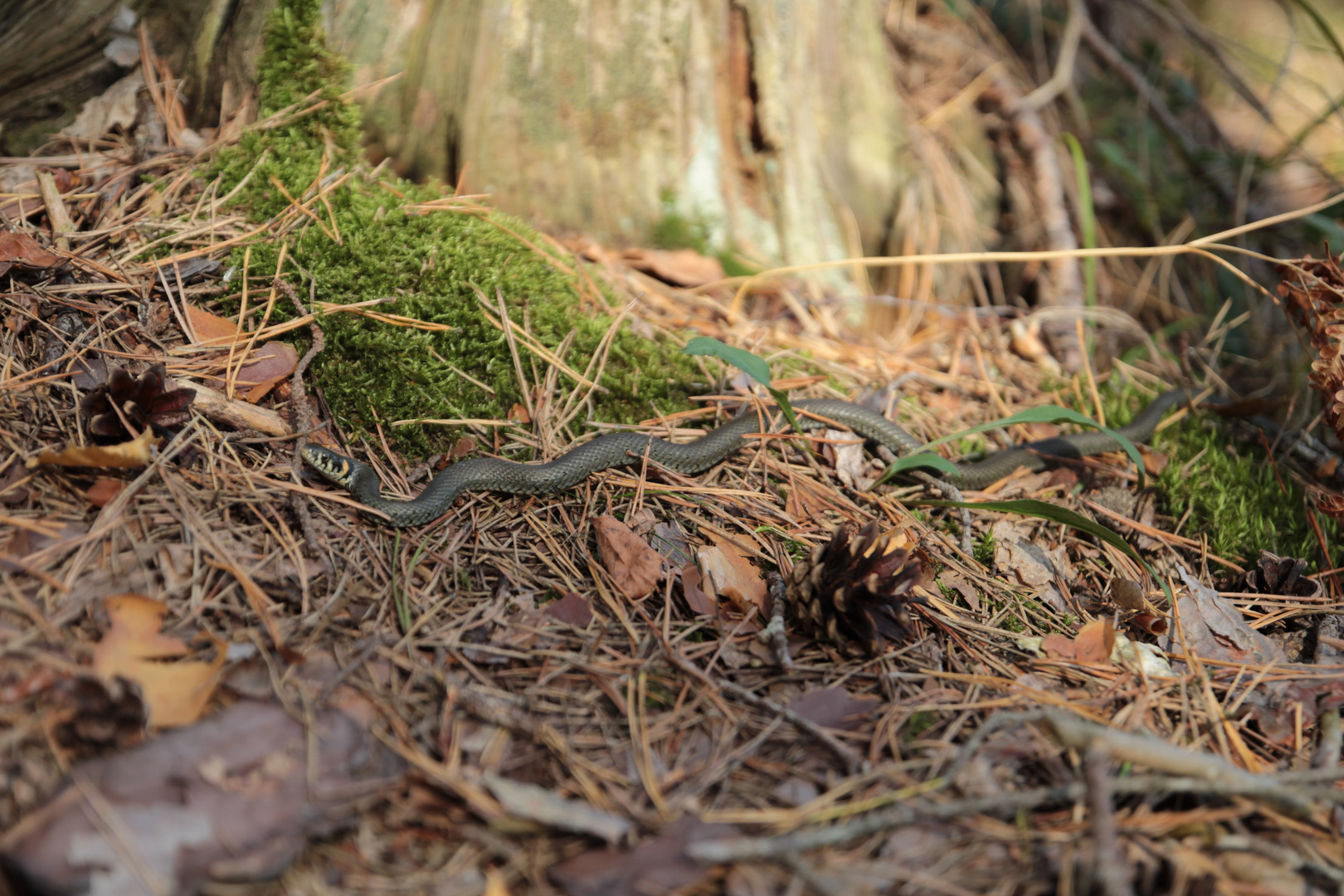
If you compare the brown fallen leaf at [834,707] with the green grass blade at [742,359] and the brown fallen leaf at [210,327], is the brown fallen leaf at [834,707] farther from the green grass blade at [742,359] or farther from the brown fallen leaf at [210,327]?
the brown fallen leaf at [210,327]

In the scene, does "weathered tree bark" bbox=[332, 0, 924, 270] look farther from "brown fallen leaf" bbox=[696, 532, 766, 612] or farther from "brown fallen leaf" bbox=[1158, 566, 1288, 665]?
"brown fallen leaf" bbox=[1158, 566, 1288, 665]

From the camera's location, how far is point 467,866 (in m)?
1.95

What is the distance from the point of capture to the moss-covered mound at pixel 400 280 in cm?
346

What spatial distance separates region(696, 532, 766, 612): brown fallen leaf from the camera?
291 centimetres

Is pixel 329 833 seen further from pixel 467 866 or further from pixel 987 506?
pixel 987 506

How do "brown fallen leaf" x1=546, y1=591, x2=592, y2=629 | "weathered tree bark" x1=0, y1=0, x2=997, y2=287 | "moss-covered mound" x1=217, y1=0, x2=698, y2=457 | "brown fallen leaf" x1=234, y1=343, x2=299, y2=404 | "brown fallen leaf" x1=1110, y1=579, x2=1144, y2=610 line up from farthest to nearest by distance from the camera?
"weathered tree bark" x1=0, y1=0, x2=997, y2=287
"moss-covered mound" x1=217, y1=0, x2=698, y2=457
"brown fallen leaf" x1=234, y1=343, x2=299, y2=404
"brown fallen leaf" x1=1110, y1=579, x2=1144, y2=610
"brown fallen leaf" x1=546, y1=591, x2=592, y2=629

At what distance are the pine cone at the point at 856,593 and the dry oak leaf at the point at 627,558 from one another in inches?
21.8

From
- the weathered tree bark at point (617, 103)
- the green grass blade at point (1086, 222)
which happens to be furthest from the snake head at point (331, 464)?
the green grass blade at point (1086, 222)

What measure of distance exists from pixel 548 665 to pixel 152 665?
3.67ft

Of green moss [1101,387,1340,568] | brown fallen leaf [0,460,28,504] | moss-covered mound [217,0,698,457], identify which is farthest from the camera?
green moss [1101,387,1340,568]

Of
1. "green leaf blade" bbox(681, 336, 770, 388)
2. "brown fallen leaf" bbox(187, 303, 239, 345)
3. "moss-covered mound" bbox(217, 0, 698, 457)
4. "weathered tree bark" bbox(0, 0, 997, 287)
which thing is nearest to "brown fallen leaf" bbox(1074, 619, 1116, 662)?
"green leaf blade" bbox(681, 336, 770, 388)

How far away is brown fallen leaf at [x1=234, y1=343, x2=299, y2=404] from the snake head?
409 mm

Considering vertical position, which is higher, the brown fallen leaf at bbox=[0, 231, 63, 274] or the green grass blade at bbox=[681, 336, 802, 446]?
the brown fallen leaf at bbox=[0, 231, 63, 274]

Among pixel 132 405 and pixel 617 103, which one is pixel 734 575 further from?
pixel 617 103
